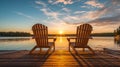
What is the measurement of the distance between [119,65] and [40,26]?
9.69 ft

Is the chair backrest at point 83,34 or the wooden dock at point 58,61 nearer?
the wooden dock at point 58,61

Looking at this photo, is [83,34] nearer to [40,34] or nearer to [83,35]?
[83,35]

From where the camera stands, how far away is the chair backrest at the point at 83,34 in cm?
558

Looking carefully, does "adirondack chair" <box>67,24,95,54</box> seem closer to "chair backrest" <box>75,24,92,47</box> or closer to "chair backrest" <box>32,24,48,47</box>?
"chair backrest" <box>75,24,92,47</box>

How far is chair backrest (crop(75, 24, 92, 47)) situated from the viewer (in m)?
5.58

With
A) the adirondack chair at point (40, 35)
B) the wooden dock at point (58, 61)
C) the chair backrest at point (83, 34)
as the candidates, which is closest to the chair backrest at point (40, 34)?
the adirondack chair at point (40, 35)

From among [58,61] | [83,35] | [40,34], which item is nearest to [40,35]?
[40,34]

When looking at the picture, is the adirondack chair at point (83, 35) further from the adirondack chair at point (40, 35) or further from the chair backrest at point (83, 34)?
the adirondack chair at point (40, 35)

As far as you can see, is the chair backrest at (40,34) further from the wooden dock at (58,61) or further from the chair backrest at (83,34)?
the chair backrest at (83,34)

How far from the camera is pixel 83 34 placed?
565 centimetres

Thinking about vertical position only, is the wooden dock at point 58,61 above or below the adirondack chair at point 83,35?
below

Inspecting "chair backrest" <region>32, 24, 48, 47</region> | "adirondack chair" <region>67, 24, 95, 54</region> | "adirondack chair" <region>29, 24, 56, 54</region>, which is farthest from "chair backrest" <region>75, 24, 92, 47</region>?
"chair backrest" <region>32, 24, 48, 47</region>

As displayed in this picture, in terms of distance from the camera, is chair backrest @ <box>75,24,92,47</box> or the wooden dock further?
chair backrest @ <box>75,24,92,47</box>

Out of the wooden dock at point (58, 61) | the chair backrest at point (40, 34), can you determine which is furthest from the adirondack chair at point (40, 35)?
the wooden dock at point (58, 61)
